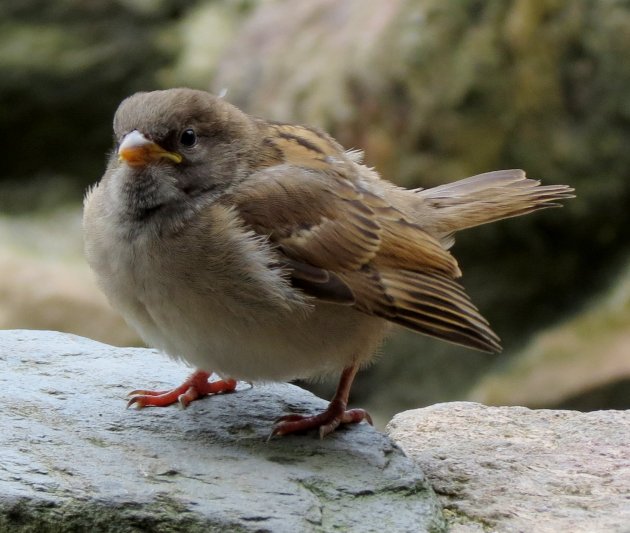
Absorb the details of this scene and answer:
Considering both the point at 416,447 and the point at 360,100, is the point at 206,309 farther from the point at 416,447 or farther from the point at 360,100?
the point at 360,100

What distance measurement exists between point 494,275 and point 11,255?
3801 millimetres

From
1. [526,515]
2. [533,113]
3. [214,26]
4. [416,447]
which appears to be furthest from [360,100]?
[526,515]

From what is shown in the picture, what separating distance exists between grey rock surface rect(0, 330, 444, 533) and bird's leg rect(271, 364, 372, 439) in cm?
4

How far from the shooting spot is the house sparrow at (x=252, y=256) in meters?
4.05

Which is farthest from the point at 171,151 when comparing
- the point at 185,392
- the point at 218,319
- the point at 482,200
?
the point at 482,200

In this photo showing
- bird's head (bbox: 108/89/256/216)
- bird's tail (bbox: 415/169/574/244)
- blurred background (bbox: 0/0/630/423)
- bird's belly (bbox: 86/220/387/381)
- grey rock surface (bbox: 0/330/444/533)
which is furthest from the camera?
blurred background (bbox: 0/0/630/423)

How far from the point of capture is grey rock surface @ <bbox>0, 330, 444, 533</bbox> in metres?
3.58

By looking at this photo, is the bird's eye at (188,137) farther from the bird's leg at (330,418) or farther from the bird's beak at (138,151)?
the bird's leg at (330,418)

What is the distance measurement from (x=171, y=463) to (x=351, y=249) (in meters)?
1.04

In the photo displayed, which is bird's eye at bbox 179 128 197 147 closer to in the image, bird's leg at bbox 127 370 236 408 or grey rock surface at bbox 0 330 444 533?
bird's leg at bbox 127 370 236 408

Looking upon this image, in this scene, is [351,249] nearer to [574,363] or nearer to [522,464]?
[522,464]

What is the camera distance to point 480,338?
4246mm

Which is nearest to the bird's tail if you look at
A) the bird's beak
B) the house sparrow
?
the house sparrow

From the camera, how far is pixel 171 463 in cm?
394
